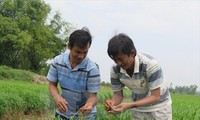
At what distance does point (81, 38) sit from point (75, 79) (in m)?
0.47

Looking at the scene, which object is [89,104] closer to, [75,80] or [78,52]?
[75,80]

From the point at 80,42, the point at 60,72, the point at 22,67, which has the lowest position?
the point at 22,67

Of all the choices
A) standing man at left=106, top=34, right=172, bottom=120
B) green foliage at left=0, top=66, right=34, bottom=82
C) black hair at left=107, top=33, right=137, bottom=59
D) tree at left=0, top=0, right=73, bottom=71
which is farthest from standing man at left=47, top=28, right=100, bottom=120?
tree at left=0, top=0, right=73, bottom=71

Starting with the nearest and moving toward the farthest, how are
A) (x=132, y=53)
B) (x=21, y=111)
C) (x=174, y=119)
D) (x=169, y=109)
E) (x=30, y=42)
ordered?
(x=132, y=53) < (x=169, y=109) < (x=174, y=119) < (x=21, y=111) < (x=30, y=42)

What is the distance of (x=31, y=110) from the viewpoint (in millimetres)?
9781

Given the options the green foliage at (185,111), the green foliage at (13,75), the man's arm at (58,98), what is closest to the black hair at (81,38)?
the man's arm at (58,98)

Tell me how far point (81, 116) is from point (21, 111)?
19.9 ft

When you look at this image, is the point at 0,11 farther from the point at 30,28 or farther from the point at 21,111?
the point at 21,111

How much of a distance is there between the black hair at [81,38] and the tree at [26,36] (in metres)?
34.4

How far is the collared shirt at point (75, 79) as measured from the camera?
153 inches

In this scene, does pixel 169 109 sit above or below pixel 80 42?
below

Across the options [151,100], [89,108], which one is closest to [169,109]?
[151,100]

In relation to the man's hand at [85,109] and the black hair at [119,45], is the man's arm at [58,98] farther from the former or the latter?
the black hair at [119,45]

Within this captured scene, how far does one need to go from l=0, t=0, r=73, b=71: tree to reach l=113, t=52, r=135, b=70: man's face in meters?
34.7
